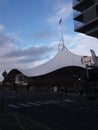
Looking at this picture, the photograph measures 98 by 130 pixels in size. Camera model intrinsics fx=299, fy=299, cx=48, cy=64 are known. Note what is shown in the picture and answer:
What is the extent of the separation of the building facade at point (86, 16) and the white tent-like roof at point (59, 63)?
2905 centimetres

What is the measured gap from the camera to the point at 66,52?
4296 inches

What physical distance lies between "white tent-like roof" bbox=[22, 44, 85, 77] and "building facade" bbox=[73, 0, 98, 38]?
2905 centimetres

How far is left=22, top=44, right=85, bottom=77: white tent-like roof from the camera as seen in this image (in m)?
106

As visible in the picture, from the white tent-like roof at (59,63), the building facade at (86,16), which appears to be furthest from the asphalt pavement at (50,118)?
the white tent-like roof at (59,63)

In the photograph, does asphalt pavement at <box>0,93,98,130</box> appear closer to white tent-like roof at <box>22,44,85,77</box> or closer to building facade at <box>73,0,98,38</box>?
building facade at <box>73,0,98,38</box>

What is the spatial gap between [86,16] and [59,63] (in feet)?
128

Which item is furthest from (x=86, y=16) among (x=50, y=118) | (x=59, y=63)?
(x=50, y=118)

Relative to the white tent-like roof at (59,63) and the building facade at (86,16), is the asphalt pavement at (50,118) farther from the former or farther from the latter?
the white tent-like roof at (59,63)

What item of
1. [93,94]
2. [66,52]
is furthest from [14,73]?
[93,94]

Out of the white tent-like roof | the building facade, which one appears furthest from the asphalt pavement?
the white tent-like roof

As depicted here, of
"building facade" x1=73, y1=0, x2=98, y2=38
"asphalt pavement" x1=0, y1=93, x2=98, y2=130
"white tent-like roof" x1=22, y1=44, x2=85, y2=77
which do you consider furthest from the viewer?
"white tent-like roof" x1=22, y1=44, x2=85, y2=77

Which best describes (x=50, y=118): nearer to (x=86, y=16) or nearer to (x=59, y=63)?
(x=86, y=16)

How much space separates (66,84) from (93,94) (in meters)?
75.9

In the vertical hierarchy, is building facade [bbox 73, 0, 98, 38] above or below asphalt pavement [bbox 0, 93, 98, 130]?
above
